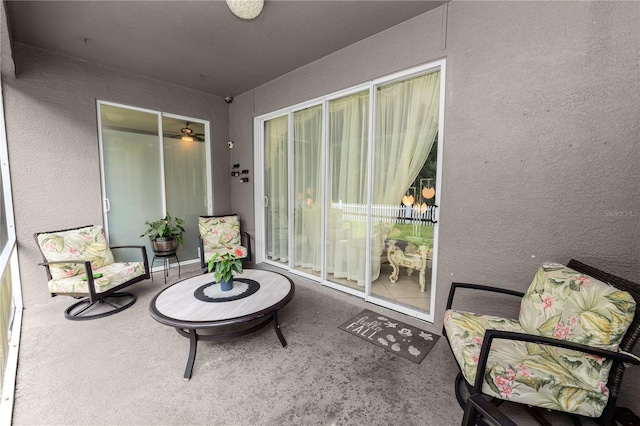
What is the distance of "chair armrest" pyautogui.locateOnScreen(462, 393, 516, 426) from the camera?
93 centimetres

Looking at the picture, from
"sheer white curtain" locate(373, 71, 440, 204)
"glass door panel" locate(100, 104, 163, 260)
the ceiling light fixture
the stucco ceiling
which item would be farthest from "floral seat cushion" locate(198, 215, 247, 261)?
the ceiling light fixture

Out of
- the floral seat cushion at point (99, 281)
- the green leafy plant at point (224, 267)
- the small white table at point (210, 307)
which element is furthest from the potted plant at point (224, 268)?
the floral seat cushion at point (99, 281)

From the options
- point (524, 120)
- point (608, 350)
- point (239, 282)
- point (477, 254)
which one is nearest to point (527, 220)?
point (477, 254)

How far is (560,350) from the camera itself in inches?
58.3

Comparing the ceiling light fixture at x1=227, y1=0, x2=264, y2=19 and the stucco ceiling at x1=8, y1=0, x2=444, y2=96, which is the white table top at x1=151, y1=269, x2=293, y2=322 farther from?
the stucco ceiling at x1=8, y1=0, x2=444, y2=96

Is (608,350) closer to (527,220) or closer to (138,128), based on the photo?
(527,220)

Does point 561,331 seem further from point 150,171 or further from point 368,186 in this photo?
point 150,171

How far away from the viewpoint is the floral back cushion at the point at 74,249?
2.69 metres

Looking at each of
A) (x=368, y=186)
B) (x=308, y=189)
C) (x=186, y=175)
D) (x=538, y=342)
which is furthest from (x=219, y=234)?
(x=538, y=342)

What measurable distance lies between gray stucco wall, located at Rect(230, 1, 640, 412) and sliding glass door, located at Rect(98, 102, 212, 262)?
329 centimetres

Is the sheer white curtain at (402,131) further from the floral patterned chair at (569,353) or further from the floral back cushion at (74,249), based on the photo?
the floral back cushion at (74,249)

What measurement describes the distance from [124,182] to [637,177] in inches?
197

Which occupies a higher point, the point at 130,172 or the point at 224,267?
the point at 130,172

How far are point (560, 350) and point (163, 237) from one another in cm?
409
